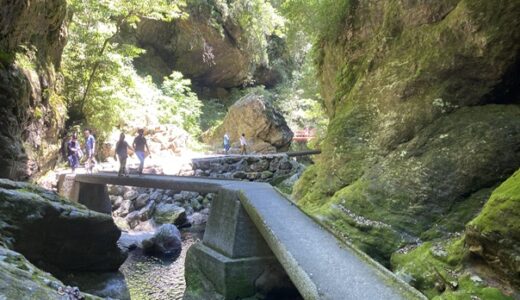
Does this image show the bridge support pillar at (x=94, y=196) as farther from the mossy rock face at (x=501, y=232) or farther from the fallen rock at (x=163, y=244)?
the mossy rock face at (x=501, y=232)

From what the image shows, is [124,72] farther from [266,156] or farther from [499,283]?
[499,283]

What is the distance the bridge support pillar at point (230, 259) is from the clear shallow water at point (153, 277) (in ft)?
4.41

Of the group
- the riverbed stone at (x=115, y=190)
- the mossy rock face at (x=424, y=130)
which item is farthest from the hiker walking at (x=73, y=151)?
the mossy rock face at (x=424, y=130)

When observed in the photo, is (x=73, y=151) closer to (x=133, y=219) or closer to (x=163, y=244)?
(x=133, y=219)

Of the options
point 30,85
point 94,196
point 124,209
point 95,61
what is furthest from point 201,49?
point 30,85

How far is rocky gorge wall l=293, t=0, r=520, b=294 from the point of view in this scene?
22.3 feet

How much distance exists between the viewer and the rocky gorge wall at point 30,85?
10.8m

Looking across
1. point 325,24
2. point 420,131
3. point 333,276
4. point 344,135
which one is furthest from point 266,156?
point 333,276

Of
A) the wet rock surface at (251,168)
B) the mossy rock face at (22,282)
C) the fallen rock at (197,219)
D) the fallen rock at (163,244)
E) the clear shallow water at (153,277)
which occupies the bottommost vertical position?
the clear shallow water at (153,277)

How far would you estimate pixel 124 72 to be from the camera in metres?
21.4

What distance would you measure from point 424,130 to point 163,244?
870 centimetres

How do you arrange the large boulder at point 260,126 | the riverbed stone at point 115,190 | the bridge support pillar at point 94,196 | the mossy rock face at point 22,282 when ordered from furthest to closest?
the large boulder at point 260,126
the riverbed stone at point 115,190
the bridge support pillar at point 94,196
the mossy rock face at point 22,282

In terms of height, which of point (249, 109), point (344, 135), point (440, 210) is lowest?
point (440, 210)

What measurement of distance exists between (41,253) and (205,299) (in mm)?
2993
